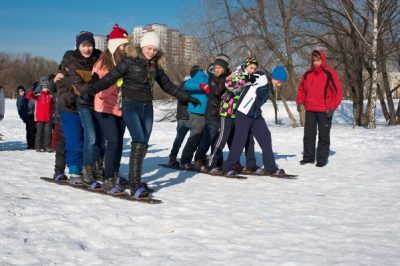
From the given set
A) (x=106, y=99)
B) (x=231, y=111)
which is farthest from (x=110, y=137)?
(x=231, y=111)

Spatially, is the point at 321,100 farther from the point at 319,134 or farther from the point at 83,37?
the point at 83,37

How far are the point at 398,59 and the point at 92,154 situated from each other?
1893cm

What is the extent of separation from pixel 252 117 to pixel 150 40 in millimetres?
2636

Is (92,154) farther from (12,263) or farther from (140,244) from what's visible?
(12,263)

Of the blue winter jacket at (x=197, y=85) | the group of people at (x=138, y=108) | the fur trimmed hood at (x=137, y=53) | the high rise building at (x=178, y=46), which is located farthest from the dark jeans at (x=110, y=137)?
the high rise building at (x=178, y=46)

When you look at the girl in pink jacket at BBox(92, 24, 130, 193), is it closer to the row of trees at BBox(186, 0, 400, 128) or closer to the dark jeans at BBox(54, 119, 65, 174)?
the dark jeans at BBox(54, 119, 65, 174)

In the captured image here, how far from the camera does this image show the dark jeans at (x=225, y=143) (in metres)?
7.34

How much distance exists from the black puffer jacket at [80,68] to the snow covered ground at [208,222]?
1.12 m

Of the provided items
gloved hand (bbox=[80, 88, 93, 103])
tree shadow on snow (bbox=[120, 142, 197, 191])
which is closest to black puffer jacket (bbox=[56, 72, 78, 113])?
gloved hand (bbox=[80, 88, 93, 103])

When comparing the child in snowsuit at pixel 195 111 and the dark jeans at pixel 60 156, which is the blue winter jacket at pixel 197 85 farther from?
the dark jeans at pixel 60 156

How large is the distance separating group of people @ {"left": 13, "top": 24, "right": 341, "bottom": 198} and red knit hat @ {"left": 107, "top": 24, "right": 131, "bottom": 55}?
0.5 inches

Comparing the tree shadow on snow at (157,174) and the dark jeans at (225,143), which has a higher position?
the dark jeans at (225,143)

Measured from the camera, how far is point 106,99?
5.38 metres

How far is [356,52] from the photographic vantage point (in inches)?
811
